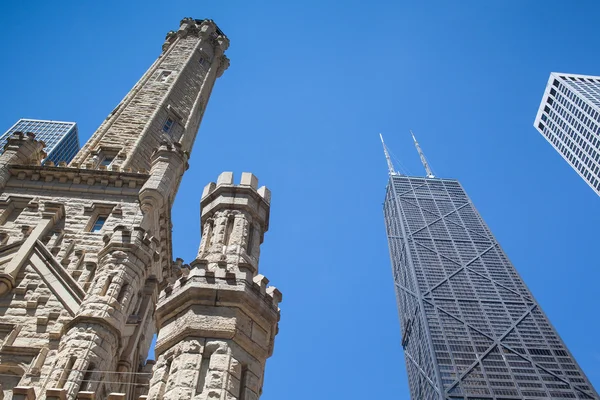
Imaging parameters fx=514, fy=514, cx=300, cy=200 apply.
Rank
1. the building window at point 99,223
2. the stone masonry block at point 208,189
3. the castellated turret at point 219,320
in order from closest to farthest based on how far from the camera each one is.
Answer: the castellated turret at point 219,320, the stone masonry block at point 208,189, the building window at point 99,223

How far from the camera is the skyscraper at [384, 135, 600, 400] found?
3088 inches

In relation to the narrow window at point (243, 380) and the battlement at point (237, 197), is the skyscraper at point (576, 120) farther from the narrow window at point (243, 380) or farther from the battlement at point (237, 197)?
the narrow window at point (243, 380)

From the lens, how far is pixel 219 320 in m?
8.80

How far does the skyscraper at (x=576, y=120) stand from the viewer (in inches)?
3922

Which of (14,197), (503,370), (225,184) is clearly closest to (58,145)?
(503,370)

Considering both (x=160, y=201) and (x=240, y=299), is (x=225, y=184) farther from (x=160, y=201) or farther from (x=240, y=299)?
(x=160, y=201)

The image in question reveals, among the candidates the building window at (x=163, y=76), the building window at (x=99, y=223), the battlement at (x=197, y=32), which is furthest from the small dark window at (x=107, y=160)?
the battlement at (x=197, y=32)

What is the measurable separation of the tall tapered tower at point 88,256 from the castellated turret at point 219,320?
1929 millimetres

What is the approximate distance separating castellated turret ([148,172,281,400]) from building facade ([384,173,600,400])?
7381 cm

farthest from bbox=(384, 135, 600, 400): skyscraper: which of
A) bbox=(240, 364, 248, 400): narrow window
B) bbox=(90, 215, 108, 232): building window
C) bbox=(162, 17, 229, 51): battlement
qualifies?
bbox=(240, 364, 248, 400): narrow window

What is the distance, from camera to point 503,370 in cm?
8075

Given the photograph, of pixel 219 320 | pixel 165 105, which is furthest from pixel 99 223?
pixel 219 320

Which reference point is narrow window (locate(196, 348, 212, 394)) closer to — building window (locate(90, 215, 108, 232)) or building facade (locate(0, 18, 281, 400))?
building facade (locate(0, 18, 281, 400))

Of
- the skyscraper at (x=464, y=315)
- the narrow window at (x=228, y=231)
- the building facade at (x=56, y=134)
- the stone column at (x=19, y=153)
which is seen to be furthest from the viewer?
the building facade at (x=56, y=134)
